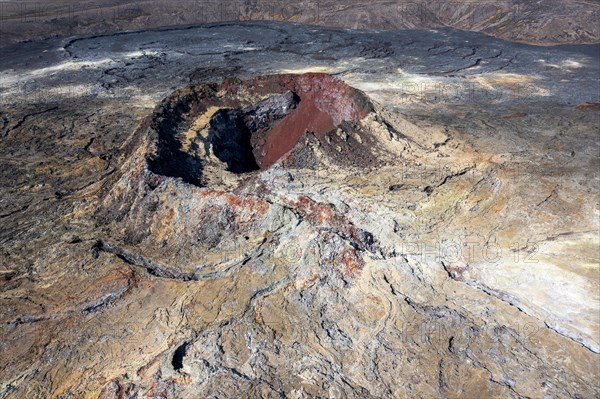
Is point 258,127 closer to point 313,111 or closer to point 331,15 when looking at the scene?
point 313,111

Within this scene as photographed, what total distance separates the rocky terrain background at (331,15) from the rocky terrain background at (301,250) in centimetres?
883

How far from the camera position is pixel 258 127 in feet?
30.1

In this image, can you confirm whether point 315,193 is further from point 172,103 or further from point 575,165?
point 575,165

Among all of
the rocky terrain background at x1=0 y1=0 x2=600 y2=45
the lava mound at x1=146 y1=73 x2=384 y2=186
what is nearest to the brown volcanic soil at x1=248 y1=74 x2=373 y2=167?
the lava mound at x1=146 y1=73 x2=384 y2=186

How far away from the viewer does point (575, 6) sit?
60.7ft

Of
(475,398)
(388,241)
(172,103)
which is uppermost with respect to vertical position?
(172,103)

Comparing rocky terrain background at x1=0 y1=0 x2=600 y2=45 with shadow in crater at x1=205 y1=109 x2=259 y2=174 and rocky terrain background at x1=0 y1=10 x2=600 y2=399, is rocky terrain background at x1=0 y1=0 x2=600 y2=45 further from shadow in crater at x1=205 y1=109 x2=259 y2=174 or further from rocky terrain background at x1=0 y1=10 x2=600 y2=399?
shadow in crater at x1=205 y1=109 x2=259 y2=174

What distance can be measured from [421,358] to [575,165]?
4.82 m

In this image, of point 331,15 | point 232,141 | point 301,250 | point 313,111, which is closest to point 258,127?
point 232,141

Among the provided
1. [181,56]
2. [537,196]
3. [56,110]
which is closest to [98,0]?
[181,56]

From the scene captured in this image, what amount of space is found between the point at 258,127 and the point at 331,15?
12.6m

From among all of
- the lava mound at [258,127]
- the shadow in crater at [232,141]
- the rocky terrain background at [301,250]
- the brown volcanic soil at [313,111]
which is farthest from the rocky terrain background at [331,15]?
the shadow in crater at [232,141]

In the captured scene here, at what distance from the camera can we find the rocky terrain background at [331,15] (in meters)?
17.3

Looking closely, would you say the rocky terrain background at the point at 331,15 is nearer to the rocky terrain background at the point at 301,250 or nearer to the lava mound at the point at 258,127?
the rocky terrain background at the point at 301,250
